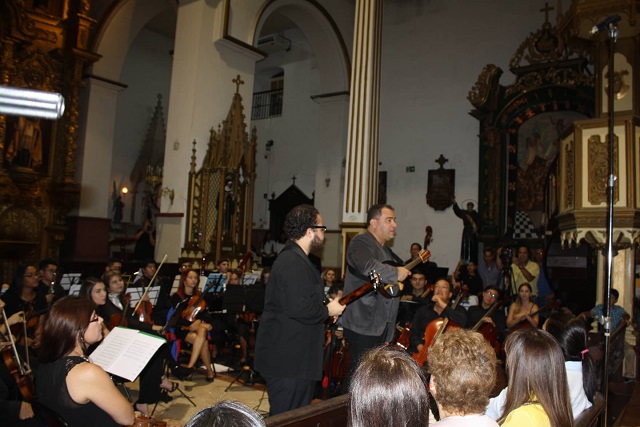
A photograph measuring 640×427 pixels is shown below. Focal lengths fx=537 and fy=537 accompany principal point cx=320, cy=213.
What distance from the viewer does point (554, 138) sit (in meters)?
12.1

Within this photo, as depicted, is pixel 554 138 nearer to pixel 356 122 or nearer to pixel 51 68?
pixel 356 122

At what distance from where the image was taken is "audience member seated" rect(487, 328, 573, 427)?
2244 mm

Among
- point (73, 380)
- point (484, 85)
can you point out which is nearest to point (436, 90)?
point (484, 85)

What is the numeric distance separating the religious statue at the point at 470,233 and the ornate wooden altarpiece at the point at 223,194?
497 centimetres

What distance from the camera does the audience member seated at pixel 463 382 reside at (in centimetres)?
182

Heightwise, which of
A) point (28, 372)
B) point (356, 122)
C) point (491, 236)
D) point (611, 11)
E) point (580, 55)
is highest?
point (580, 55)

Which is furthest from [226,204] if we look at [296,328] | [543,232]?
[296,328]

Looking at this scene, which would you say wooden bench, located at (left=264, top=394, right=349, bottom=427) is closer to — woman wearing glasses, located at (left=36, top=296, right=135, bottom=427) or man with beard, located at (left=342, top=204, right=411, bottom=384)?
woman wearing glasses, located at (left=36, top=296, right=135, bottom=427)

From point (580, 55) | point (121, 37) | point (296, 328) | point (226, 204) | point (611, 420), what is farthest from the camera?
point (121, 37)

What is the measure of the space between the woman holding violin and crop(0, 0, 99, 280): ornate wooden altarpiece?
9.77 m

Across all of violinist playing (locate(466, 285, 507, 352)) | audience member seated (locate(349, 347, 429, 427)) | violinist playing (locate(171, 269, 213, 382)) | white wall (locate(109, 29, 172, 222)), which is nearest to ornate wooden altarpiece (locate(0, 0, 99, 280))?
white wall (locate(109, 29, 172, 222))

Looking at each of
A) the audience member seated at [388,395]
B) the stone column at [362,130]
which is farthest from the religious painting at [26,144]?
the audience member seated at [388,395]

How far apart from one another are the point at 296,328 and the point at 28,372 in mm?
1819

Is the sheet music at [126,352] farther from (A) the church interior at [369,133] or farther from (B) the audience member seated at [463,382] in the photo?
(A) the church interior at [369,133]
